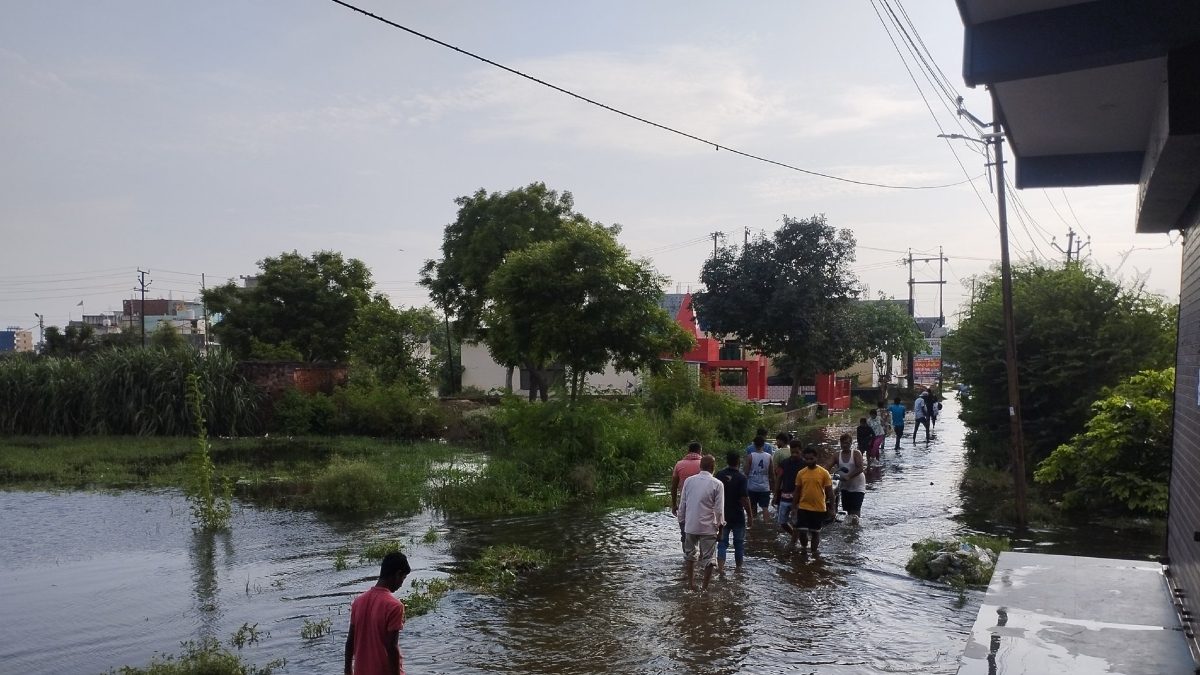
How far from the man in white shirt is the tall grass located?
887 inches

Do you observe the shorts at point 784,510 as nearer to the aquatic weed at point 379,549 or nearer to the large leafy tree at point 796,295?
the aquatic weed at point 379,549

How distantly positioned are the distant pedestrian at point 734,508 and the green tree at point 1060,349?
34.7 ft

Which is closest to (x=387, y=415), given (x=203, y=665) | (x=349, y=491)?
(x=349, y=491)

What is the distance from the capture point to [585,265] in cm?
2825

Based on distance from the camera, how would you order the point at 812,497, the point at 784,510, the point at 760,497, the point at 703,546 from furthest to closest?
the point at 760,497, the point at 784,510, the point at 812,497, the point at 703,546

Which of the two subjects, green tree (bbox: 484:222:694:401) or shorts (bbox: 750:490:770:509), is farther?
green tree (bbox: 484:222:694:401)

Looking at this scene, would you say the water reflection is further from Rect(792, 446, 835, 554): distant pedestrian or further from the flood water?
Rect(792, 446, 835, 554): distant pedestrian

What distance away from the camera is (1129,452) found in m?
16.6

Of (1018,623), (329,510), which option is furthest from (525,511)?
(1018,623)

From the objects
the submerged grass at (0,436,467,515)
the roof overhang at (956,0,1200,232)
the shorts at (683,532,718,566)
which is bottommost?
the submerged grass at (0,436,467,515)

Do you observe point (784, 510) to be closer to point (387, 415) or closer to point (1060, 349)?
point (1060, 349)

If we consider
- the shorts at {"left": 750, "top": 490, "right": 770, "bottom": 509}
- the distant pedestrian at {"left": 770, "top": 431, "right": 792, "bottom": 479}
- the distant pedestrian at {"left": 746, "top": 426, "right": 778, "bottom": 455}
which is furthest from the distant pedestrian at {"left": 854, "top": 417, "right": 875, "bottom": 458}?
the shorts at {"left": 750, "top": 490, "right": 770, "bottom": 509}

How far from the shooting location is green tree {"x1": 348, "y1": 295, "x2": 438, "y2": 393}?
3812cm

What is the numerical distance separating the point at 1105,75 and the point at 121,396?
29.5m
